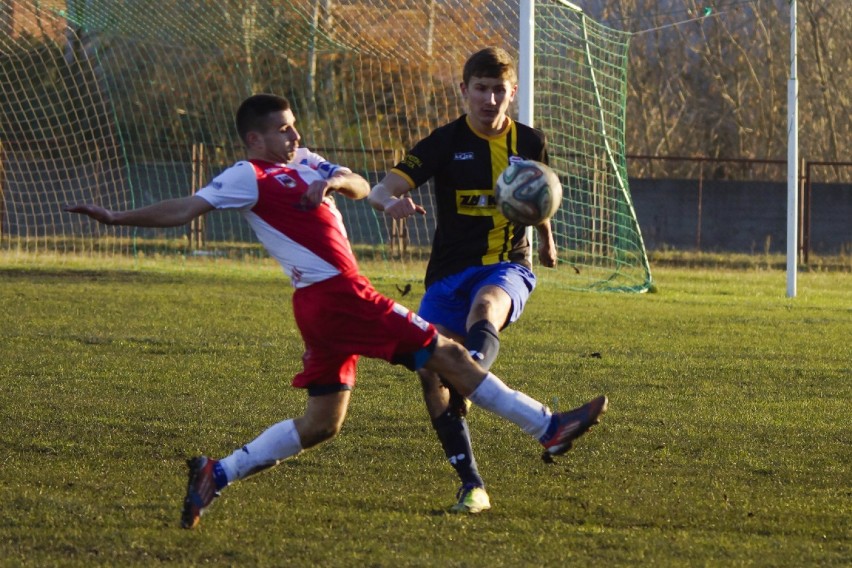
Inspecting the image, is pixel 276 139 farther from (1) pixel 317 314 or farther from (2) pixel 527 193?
(2) pixel 527 193

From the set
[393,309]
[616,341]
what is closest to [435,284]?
[393,309]

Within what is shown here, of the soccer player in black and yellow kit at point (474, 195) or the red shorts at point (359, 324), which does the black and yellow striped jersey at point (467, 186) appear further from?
the red shorts at point (359, 324)

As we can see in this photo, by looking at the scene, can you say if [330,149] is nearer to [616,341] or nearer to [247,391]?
[616,341]

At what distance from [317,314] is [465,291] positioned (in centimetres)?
115

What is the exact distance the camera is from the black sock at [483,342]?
501 centimetres

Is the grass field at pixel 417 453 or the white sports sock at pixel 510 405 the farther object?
the white sports sock at pixel 510 405

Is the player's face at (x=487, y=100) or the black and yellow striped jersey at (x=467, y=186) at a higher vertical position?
the player's face at (x=487, y=100)

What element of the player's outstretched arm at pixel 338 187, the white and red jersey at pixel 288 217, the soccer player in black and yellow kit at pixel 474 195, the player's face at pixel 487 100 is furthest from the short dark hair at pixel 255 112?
the player's face at pixel 487 100

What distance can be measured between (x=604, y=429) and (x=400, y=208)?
2.18 metres

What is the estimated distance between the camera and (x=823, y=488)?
529 cm

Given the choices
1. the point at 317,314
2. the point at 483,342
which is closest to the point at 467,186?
the point at 483,342

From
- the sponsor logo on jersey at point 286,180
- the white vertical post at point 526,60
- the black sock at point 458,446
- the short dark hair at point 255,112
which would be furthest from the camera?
the white vertical post at point 526,60

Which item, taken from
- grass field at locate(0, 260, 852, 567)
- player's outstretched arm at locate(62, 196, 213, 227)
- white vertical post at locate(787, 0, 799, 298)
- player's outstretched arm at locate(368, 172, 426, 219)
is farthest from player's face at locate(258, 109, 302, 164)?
white vertical post at locate(787, 0, 799, 298)

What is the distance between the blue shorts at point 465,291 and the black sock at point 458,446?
1.93ft
